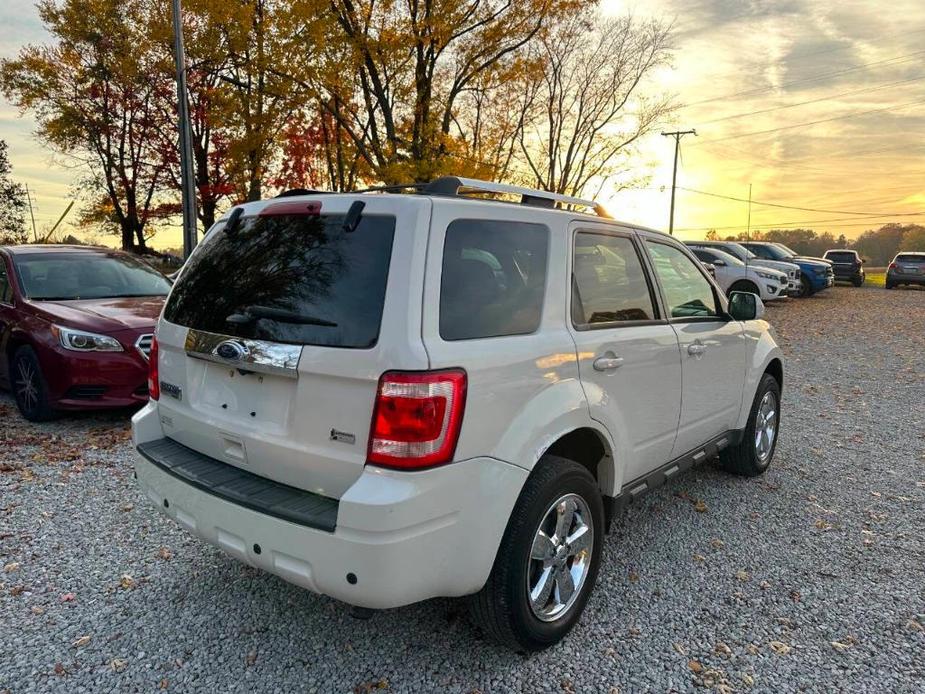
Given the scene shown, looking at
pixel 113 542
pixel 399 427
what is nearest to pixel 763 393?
pixel 399 427

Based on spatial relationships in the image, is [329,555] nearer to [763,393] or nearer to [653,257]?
[653,257]

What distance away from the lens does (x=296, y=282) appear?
7.91 ft

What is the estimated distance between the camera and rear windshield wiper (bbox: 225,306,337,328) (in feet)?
7.51

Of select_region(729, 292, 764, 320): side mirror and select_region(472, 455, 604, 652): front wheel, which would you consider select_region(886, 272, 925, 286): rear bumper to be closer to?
select_region(729, 292, 764, 320): side mirror

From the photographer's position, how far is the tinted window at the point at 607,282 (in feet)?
9.53

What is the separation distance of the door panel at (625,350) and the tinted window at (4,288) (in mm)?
6029

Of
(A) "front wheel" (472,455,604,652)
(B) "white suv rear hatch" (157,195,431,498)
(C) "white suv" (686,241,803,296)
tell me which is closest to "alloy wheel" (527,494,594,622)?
(A) "front wheel" (472,455,604,652)

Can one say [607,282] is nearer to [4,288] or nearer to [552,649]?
[552,649]

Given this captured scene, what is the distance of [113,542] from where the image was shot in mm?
3615

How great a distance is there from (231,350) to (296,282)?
372mm

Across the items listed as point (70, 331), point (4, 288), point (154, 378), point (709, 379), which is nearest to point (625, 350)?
point (709, 379)

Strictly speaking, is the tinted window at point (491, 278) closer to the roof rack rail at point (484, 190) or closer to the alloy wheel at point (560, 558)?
the roof rack rail at point (484, 190)

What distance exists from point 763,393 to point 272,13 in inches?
606

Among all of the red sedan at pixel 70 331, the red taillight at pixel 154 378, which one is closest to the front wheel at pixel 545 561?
the red taillight at pixel 154 378
